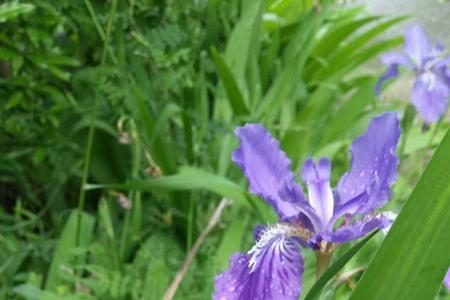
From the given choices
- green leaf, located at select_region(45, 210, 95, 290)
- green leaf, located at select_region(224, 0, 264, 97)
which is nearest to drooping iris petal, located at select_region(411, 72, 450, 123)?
green leaf, located at select_region(224, 0, 264, 97)

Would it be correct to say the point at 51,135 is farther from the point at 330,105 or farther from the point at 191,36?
the point at 330,105

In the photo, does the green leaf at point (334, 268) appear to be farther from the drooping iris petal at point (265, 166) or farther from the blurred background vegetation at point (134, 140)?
the blurred background vegetation at point (134, 140)

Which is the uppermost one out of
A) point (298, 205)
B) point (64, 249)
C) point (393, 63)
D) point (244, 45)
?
point (244, 45)

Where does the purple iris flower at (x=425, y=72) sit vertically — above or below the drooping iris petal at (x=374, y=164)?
above

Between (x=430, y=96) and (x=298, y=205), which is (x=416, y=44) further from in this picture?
(x=298, y=205)

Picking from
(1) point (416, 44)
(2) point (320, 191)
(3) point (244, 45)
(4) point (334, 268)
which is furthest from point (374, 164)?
(3) point (244, 45)

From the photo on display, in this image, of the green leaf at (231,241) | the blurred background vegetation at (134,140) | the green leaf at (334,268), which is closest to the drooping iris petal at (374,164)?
the green leaf at (334,268)
